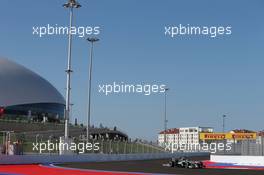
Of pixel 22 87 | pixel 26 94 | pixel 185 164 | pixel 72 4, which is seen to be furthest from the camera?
pixel 22 87

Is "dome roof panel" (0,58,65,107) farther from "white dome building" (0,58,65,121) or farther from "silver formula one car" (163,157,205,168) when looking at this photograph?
"silver formula one car" (163,157,205,168)

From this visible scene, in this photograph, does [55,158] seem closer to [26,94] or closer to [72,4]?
[72,4]

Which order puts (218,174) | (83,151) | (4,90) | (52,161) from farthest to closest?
1. (4,90)
2. (83,151)
3. (52,161)
4. (218,174)

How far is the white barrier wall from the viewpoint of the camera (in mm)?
39469

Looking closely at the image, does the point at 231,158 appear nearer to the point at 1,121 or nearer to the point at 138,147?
the point at 138,147

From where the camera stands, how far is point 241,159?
41.1m

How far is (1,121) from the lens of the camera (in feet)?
235

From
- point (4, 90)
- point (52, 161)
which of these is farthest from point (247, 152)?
point (4, 90)

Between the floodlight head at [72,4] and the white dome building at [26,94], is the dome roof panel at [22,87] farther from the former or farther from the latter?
the floodlight head at [72,4]

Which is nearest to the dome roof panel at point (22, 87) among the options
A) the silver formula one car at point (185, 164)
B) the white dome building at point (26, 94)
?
the white dome building at point (26, 94)

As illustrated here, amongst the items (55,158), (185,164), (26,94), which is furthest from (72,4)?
(26,94)

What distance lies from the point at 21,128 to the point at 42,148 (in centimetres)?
3043

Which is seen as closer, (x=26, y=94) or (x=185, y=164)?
(x=185, y=164)

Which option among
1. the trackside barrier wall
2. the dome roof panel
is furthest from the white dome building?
the trackside barrier wall
